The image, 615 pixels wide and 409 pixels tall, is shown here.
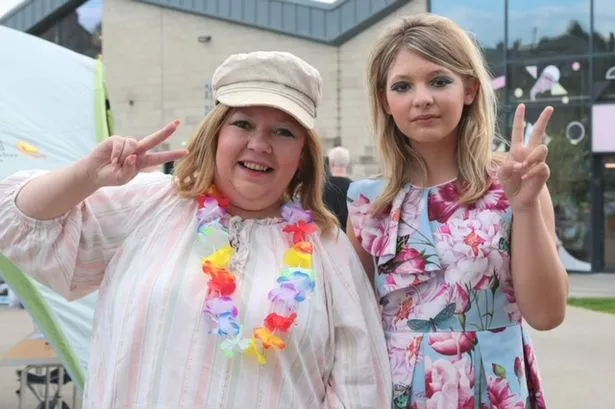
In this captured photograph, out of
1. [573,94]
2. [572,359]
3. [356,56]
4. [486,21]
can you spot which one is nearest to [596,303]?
[572,359]

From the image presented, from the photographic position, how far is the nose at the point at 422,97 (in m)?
1.92

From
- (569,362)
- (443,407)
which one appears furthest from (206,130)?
(569,362)

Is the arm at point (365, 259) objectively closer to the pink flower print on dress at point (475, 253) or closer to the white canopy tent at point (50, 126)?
the pink flower print on dress at point (475, 253)

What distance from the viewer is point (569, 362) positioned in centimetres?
666

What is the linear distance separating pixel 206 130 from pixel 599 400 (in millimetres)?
4625

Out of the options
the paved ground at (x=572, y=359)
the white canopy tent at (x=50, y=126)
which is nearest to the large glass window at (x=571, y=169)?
the paved ground at (x=572, y=359)

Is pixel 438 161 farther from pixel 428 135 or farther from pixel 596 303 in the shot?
pixel 596 303

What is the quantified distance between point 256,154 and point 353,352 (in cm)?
56

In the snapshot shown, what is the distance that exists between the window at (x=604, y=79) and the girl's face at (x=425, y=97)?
13.1 meters

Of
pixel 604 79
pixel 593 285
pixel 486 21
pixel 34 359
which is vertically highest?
pixel 486 21

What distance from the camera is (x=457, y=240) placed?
6.26ft

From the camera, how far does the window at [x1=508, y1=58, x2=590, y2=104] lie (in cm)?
1405

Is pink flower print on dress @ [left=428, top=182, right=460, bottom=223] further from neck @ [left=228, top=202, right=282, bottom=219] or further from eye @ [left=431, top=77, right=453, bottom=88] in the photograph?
neck @ [left=228, top=202, right=282, bottom=219]

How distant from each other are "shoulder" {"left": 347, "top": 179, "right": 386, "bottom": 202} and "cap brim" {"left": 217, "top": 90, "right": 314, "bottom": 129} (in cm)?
39
